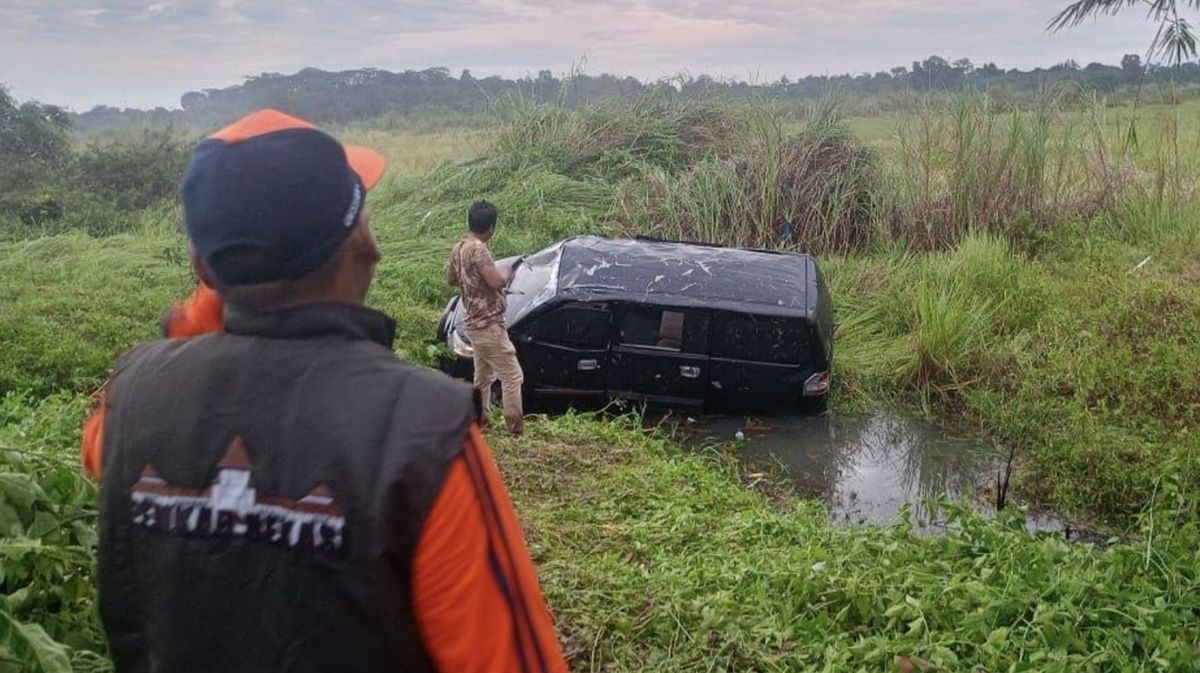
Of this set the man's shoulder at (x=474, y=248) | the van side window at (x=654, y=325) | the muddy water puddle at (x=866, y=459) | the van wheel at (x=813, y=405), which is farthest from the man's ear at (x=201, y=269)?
the van wheel at (x=813, y=405)

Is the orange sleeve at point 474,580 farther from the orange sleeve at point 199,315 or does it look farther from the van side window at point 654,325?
the van side window at point 654,325

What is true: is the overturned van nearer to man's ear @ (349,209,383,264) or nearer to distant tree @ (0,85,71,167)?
man's ear @ (349,209,383,264)

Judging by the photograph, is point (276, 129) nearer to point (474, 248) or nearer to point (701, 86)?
point (474, 248)

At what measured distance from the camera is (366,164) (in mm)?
1569

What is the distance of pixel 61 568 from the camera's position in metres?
2.51

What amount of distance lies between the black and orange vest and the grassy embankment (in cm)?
94

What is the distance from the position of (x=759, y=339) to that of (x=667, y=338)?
765 millimetres

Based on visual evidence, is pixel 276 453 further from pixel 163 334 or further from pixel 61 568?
pixel 61 568

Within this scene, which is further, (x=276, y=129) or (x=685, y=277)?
(x=685, y=277)

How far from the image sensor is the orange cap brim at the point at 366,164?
1.52 meters

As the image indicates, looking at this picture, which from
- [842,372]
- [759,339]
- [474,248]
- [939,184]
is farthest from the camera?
[939,184]

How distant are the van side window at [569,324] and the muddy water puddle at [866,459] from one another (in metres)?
1.24

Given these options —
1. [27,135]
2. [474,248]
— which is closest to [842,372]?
[474,248]

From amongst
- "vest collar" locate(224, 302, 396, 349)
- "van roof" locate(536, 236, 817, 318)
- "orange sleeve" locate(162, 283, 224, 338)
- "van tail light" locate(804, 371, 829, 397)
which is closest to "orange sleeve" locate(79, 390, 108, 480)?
"orange sleeve" locate(162, 283, 224, 338)
